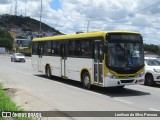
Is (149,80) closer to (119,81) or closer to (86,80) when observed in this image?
(86,80)

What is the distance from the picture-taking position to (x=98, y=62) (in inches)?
639

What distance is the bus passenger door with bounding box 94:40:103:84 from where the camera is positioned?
16.0 meters

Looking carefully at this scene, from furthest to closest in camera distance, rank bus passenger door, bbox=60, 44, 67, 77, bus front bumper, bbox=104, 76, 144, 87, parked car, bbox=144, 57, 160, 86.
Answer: bus passenger door, bbox=60, 44, 67, 77, parked car, bbox=144, 57, 160, 86, bus front bumper, bbox=104, 76, 144, 87

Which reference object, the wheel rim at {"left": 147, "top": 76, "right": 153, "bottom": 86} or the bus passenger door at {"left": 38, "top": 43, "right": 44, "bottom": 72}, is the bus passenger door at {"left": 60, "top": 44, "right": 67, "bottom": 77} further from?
the wheel rim at {"left": 147, "top": 76, "right": 153, "bottom": 86}

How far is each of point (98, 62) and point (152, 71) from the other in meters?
4.83

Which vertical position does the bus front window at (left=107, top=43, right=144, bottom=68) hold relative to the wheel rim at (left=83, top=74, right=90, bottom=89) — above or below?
above

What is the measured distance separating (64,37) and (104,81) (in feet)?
19.7

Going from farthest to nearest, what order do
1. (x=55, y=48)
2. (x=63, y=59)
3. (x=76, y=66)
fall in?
(x=55, y=48) → (x=63, y=59) → (x=76, y=66)

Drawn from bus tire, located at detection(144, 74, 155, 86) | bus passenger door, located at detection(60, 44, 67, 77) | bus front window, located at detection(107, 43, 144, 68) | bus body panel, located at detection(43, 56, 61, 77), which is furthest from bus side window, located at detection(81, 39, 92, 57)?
bus tire, located at detection(144, 74, 155, 86)

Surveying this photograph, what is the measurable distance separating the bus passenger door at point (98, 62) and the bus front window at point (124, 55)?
0.51 metres

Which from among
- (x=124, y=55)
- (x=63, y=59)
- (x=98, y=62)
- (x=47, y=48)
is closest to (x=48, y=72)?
(x=47, y=48)

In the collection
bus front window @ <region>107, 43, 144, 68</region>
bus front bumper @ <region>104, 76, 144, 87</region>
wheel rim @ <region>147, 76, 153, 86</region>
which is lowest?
wheel rim @ <region>147, 76, 153, 86</region>

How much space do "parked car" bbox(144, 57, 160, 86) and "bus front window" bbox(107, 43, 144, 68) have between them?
3.57 meters

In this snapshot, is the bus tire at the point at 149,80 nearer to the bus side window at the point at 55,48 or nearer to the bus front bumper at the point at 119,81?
the bus front bumper at the point at 119,81
